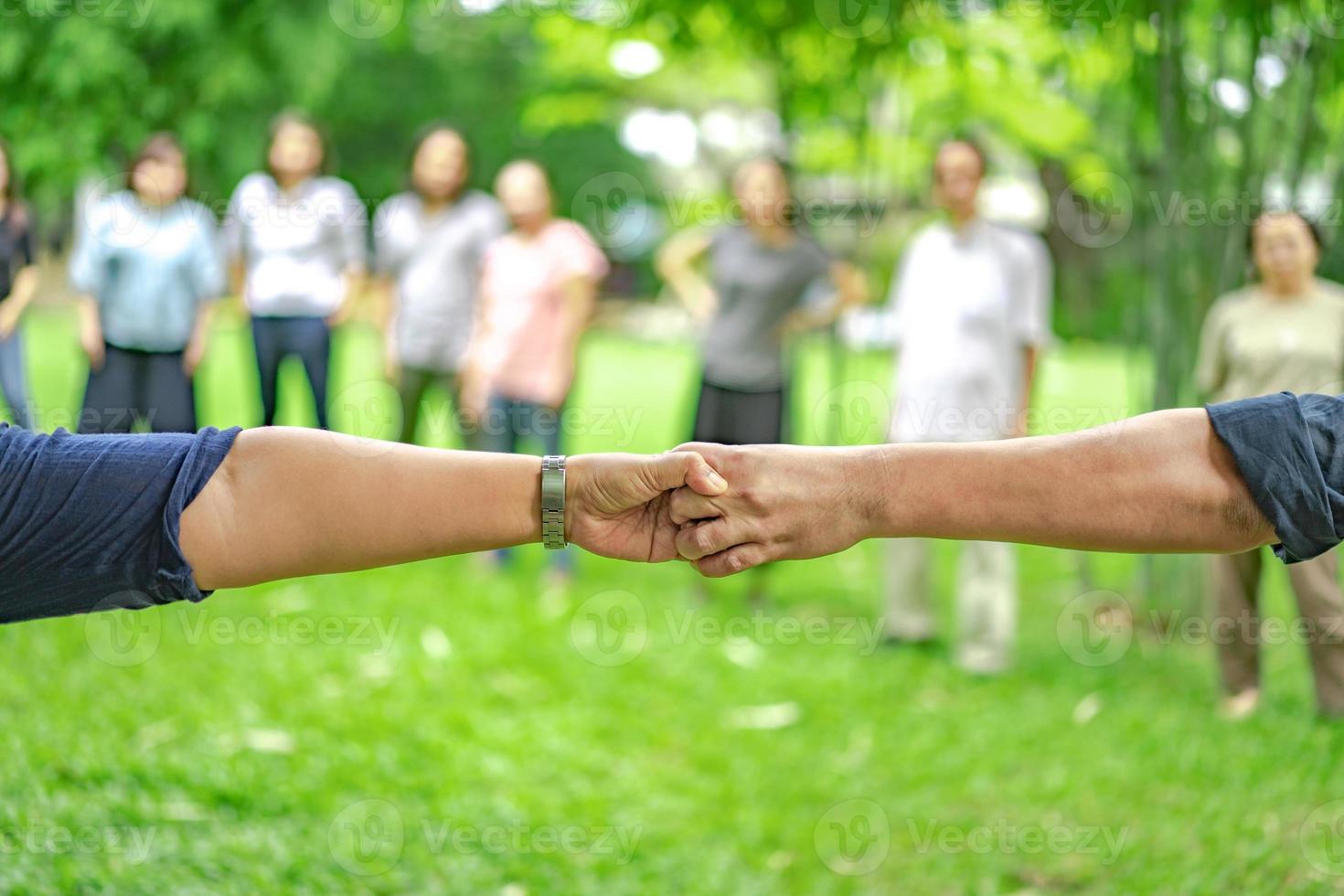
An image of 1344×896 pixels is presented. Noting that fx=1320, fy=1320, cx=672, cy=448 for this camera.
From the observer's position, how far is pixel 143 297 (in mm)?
6145

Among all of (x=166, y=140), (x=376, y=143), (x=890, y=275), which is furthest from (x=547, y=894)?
(x=376, y=143)

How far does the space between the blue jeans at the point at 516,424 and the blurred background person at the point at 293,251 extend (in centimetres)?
→ 86

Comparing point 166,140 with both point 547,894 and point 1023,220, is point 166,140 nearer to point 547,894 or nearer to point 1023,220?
point 547,894

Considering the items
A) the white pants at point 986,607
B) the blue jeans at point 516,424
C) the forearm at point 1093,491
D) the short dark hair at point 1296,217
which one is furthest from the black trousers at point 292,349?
the forearm at point 1093,491

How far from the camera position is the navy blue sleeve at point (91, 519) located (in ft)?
7.23

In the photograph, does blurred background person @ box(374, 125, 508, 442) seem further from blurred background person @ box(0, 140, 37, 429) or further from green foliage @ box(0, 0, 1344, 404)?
blurred background person @ box(0, 140, 37, 429)

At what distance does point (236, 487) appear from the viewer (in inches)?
91.0

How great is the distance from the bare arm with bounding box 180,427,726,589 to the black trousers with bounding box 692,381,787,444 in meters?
3.77

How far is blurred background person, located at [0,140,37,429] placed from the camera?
621 cm

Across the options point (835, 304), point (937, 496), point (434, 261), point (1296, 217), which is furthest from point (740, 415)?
point (937, 496)

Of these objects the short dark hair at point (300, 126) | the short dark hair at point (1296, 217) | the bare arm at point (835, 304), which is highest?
the short dark hair at point (300, 126)

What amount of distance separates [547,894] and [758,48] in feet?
17.0

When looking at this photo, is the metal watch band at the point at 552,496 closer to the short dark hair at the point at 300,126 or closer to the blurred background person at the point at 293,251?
the blurred background person at the point at 293,251

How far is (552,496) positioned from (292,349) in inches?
177
